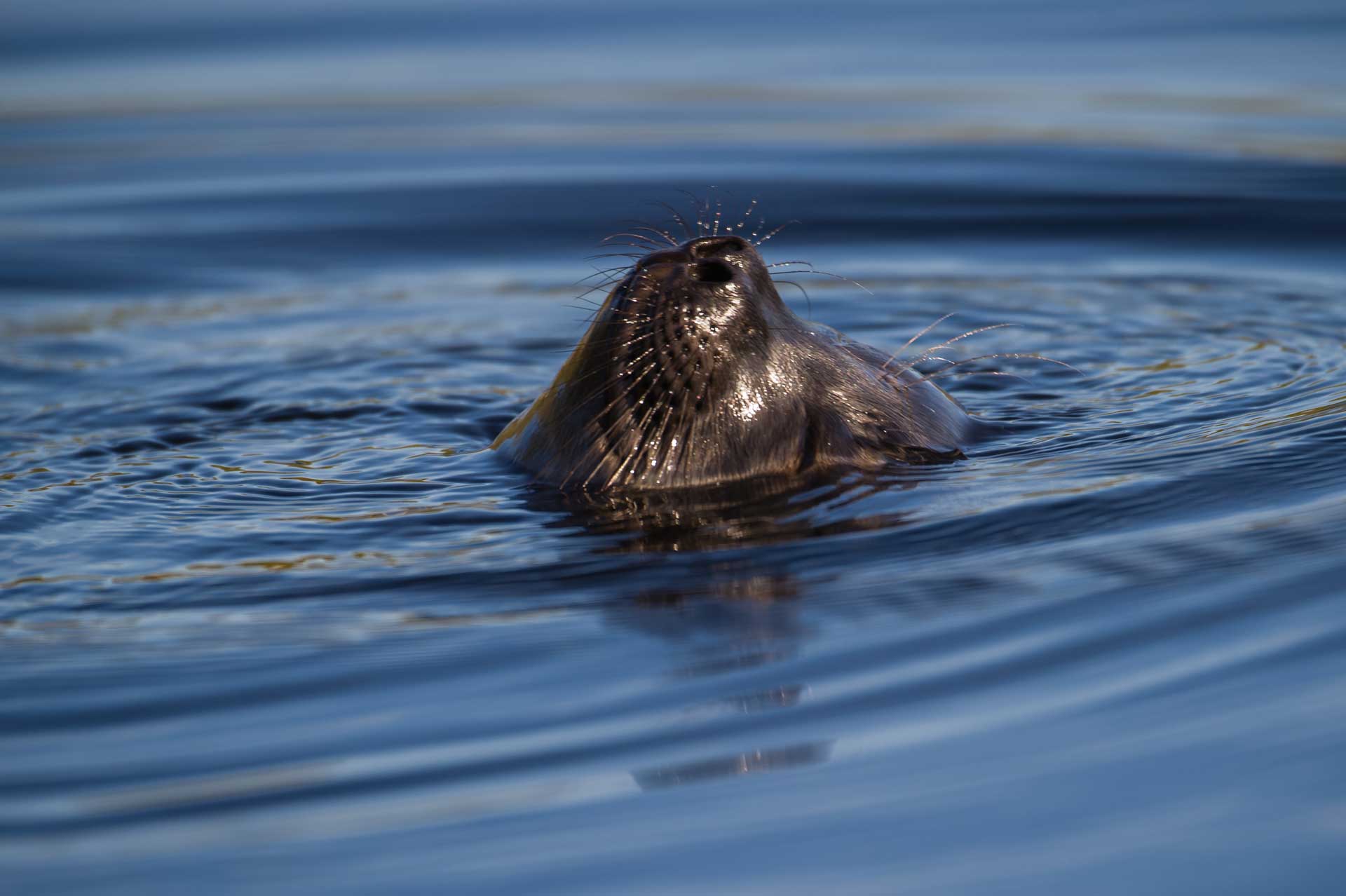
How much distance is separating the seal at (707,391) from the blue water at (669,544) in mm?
136

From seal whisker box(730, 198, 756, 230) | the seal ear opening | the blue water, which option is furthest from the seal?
seal whisker box(730, 198, 756, 230)

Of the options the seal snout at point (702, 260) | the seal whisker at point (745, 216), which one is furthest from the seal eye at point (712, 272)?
the seal whisker at point (745, 216)

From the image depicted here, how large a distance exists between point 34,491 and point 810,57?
8.29m

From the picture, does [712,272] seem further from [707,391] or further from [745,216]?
[745,216]

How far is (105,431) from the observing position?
573 centimetres

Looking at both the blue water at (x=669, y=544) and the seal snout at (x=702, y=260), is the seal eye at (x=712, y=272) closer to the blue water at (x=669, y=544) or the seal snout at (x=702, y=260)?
the seal snout at (x=702, y=260)

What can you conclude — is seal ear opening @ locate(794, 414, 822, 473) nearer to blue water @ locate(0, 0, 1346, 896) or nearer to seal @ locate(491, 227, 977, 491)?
seal @ locate(491, 227, 977, 491)

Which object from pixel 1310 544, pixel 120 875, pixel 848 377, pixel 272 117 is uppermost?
pixel 272 117

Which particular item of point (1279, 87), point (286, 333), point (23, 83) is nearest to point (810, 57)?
point (1279, 87)

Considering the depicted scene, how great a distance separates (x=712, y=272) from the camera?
178 inches

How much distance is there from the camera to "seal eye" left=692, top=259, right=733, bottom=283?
4.50m

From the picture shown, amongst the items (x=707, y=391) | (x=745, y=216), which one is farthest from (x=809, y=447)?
(x=745, y=216)

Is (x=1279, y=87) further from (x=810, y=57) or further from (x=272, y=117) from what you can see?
(x=272, y=117)

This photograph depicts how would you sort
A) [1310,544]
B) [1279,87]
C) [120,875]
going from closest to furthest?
[120,875], [1310,544], [1279,87]
